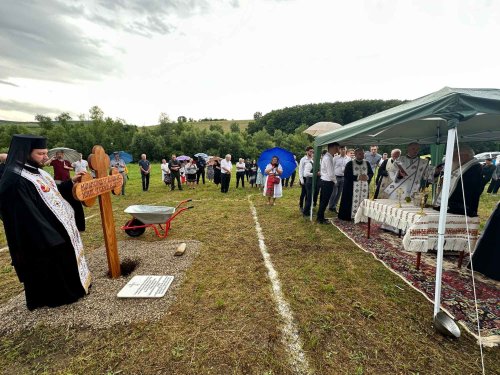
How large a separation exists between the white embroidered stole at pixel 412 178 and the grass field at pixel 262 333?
230 cm

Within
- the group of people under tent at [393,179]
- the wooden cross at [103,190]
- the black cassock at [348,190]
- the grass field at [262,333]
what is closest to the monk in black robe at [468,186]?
the group of people under tent at [393,179]

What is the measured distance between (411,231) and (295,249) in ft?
6.58

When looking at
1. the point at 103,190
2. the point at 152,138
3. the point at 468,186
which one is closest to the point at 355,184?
the point at 468,186

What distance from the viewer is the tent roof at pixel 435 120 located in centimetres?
247

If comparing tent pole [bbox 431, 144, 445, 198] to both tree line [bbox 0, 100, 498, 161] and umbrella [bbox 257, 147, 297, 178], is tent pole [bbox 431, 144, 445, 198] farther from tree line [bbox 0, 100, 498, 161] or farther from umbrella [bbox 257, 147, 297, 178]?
tree line [bbox 0, 100, 498, 161]

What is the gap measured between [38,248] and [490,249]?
19.4ft

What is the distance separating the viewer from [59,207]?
272 cm

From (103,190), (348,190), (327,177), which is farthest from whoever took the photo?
(348,190)

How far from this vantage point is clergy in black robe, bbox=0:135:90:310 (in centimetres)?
238

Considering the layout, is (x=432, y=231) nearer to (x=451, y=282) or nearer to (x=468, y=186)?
(x=451, y=282)

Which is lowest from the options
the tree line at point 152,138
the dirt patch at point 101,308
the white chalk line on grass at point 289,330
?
the white chalk line on grass at point 289,330

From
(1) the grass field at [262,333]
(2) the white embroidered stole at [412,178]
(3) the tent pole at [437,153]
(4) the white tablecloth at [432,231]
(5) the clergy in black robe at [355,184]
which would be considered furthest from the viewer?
(3) the tent pole at [437,153]

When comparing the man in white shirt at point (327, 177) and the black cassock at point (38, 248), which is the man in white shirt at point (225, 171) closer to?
the man in white shirt at point (327, 177)

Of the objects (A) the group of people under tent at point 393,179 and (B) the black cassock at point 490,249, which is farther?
(A) the group of people under tent at point 393,179
